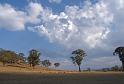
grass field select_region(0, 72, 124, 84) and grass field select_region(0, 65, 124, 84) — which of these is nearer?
grass field select_region(0, 72, 124, 84)

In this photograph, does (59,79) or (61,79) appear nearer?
(61,79)

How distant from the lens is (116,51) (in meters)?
198

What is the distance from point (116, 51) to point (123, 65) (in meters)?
10.2

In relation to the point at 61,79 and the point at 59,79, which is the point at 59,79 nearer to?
the point at 59,79

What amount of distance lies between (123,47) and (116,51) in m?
6.12

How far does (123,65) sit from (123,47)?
11686 millimetres

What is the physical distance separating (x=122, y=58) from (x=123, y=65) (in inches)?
247

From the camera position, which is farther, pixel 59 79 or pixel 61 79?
pixel 59 79

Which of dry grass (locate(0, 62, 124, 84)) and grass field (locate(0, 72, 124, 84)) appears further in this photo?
dry grass (locate(0, 62, 124, 84))

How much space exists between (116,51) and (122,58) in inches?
329

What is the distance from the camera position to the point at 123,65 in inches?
7692

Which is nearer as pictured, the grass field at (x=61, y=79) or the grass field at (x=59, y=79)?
the grass field at (x=61, y=79)

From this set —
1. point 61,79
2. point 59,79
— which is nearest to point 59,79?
point 59,79

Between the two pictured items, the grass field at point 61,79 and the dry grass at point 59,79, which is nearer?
the grass field at point 61,79
